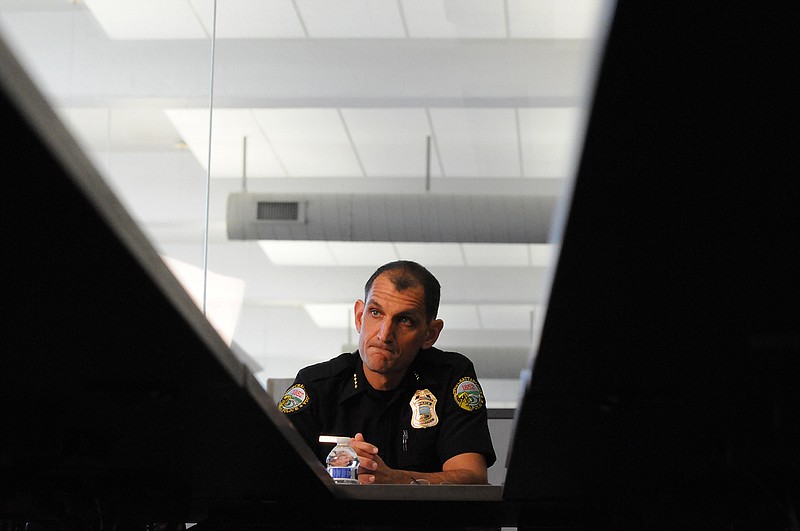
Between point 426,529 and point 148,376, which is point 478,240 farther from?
point 148,376

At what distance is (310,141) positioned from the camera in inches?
280

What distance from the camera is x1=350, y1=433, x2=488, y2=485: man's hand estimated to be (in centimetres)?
190

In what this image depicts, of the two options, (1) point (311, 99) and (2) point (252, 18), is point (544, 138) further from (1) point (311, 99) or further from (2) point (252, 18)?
(2) point (252, 18)

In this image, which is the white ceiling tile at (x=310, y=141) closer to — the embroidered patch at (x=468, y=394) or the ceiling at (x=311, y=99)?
the ceiling at (x=311, y=99)

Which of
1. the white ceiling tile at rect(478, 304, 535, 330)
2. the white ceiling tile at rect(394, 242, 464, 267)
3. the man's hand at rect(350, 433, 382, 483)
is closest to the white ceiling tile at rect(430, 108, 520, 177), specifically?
the white ceiling tile at rect(394, 242, 464, 267)

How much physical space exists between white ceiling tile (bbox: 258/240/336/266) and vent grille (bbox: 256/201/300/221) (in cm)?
205

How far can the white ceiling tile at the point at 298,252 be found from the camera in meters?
9.27

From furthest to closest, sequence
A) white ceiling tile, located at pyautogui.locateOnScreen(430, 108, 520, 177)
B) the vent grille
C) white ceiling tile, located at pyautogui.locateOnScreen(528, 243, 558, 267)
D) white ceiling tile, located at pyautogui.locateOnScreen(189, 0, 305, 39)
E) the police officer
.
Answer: white ceiling tile, located at pyautogui.locateOnScreen(528, 243, 558, 267)
the vent grille
white ceiling tile, located at pyautogui.locateOnScreen(430, 108, 520, 177)
white ceiling tile, located at pyautogui.locateOnScreen(189, 0, 305, 39)
the police officer

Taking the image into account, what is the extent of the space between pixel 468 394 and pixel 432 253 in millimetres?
6935

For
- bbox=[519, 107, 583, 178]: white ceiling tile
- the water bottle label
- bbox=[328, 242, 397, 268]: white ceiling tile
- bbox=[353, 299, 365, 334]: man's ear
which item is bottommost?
the water bottle label

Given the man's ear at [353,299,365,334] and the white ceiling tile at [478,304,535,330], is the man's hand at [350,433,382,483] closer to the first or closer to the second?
the man's ear at [353,299,365,334]

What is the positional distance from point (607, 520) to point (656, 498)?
123 mm

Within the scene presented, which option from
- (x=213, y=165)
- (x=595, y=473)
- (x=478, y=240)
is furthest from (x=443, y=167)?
(x=595, y=473)

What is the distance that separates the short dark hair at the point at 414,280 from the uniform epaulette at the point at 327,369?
175 millimetres
